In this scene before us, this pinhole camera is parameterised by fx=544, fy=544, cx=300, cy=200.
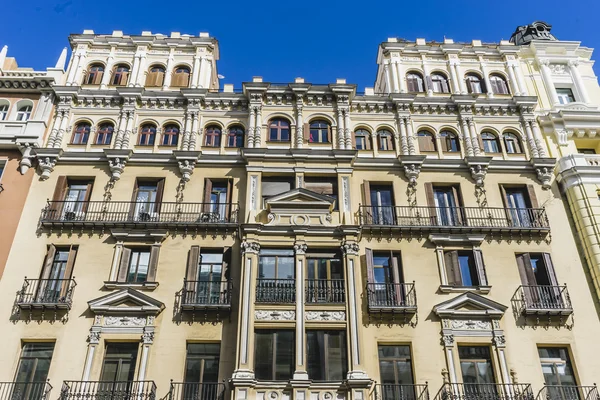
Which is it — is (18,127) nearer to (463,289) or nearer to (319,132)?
(319,132)

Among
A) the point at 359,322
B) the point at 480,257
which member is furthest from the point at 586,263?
the point at 359,322

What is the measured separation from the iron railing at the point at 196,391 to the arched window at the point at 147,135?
13.3 meters

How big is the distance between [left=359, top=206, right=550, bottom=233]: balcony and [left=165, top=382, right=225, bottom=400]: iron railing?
10.1 m

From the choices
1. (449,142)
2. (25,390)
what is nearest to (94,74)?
(25,390)

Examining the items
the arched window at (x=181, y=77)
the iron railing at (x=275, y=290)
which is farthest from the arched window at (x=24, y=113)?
the iron railing at (x=275, y=290)

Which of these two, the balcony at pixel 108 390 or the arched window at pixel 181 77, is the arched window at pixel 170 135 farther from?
the balcony at pixel 108 390

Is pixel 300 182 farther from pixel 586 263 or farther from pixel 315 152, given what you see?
pixel 586 263

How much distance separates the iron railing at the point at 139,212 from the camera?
1048 inches

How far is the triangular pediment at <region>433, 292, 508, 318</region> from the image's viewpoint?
2442 cm

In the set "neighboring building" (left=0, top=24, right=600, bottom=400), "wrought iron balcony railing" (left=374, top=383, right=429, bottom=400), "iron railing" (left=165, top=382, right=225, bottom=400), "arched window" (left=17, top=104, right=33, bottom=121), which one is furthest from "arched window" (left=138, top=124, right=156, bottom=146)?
"wrought iron balcony railing" (left=374, top=383, right=429, bottom=400)

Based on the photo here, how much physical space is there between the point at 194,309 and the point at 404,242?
1046 centimetres

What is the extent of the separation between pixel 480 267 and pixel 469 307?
2230 millimetres

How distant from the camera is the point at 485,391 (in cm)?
2266

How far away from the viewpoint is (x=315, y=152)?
2859cm
